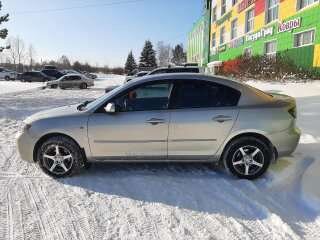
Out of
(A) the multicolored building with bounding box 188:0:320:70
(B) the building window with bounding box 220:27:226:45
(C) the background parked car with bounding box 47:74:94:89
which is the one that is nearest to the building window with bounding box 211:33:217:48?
(A) the multicolored building with bounding box 188:0:320:70

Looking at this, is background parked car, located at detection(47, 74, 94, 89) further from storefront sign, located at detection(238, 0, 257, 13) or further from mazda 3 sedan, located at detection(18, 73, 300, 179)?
mazda 3 sedan, located at detection(18, 73, 300, 179)

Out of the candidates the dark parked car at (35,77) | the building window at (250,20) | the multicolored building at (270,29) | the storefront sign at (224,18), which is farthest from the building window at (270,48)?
the dark parked car at (35,77)

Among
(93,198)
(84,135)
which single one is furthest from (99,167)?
(93,198)

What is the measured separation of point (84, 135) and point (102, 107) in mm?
505

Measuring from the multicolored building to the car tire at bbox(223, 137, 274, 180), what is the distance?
14351 mm

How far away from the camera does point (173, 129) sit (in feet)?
16.5

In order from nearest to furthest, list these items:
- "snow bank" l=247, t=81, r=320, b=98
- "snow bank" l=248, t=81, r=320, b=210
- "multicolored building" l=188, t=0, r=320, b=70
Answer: "snow bank" l=248, t=81, r=320, b=210 < "snow bank" l=247, t=81, r=320, b=98 < "multicolored building" l=188, t=0, r=320, b=70

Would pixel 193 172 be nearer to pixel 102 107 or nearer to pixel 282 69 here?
pixel 102 107

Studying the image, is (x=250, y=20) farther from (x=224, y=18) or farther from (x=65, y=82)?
(x=65, y=82)

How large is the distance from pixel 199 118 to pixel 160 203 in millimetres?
1410

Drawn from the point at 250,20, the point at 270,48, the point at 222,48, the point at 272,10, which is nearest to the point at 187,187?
the point at 270,48

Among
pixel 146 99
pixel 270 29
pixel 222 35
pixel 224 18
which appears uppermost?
pixel 224 18

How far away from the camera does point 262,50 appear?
25.5 meters

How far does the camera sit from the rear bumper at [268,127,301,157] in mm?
5074
